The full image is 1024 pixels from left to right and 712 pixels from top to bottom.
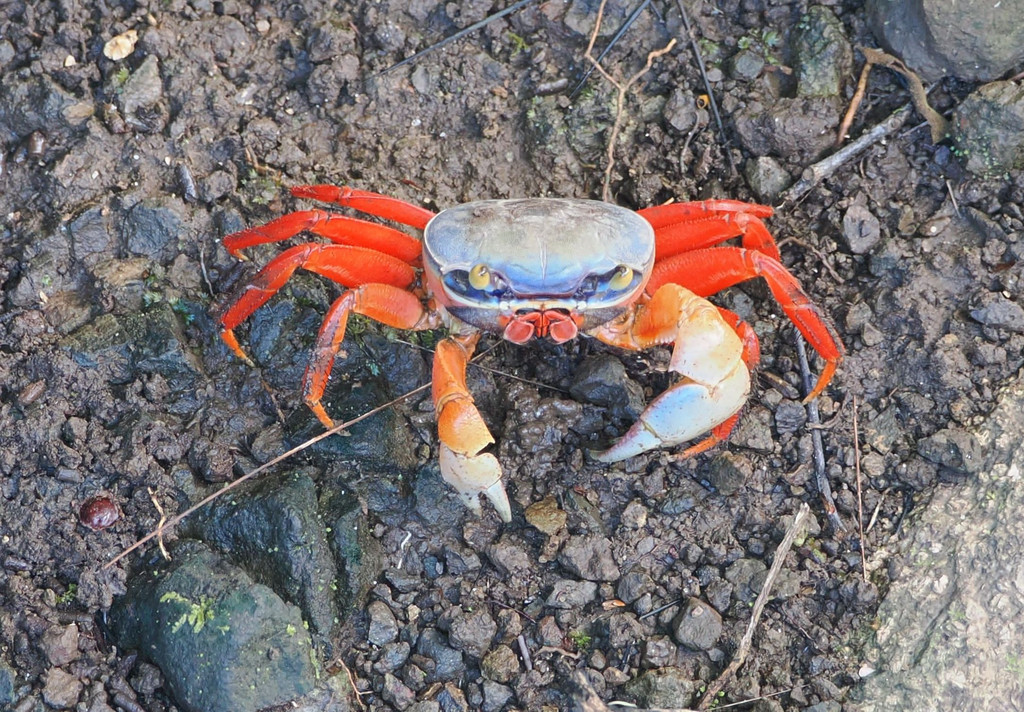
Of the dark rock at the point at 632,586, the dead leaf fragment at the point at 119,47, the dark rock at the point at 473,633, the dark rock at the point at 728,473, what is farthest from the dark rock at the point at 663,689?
the dead leaf fragment at the point at 119,47

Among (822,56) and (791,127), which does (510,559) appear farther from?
(822,56)

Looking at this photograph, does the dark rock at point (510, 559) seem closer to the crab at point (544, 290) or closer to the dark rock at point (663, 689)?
the crab at point (544, 290)

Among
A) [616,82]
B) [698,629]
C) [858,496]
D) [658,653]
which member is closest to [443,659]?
[658,653]

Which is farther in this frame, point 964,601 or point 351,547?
point 351,547

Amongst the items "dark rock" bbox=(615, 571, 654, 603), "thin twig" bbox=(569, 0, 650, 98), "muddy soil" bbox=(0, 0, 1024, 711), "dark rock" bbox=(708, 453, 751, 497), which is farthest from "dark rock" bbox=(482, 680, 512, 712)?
"thin twig" bbox=(569, 0, 650, 98)

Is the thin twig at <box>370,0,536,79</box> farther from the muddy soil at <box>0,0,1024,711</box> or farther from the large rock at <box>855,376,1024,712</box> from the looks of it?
the large rock at <box>855,376,1024,712</box>

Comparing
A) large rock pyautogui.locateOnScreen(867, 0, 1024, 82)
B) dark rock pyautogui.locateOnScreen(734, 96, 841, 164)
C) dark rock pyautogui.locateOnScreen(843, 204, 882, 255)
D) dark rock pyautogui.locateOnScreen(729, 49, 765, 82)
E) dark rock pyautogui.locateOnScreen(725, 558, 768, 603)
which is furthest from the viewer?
dark rock pyautogui.locateOnScreen(729, 49, 765, 82)
